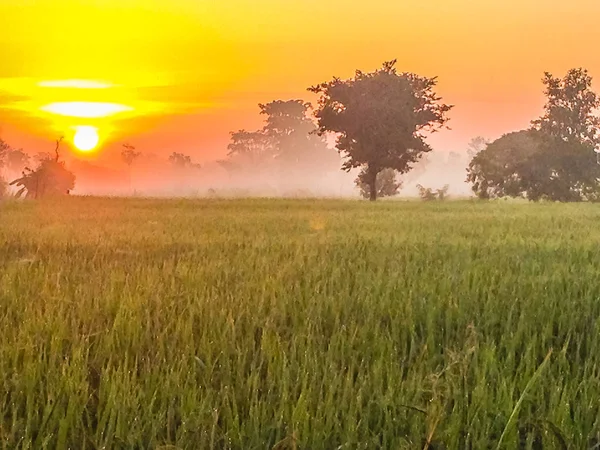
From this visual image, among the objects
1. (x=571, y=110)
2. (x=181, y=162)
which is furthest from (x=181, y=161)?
(x=571, y=110)

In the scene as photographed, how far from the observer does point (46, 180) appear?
225 feet

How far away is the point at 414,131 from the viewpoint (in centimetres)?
4472

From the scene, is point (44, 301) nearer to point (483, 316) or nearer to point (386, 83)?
point (483, 316)

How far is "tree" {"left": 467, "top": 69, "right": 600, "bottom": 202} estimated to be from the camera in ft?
171

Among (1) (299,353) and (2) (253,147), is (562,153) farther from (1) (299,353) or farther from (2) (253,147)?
(2) (253,147)

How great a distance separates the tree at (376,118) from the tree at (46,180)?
1238 inches

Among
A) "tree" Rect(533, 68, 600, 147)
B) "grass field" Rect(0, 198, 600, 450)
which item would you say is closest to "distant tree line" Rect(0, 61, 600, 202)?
"tree" Rect(533, 68, 600, 147)

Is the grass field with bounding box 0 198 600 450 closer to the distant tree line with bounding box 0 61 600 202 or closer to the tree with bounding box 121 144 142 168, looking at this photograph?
the distant tree line with bounding box 0 61 600 202

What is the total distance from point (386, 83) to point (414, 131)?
12.3 feet

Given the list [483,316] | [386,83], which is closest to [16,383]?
[483,316]

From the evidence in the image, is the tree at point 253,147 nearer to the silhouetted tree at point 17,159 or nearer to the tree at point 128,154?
the tree at point 128,154

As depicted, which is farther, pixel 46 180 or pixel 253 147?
pixel 253 147

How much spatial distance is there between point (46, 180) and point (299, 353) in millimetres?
70137

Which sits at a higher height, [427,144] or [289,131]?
[289,131]
